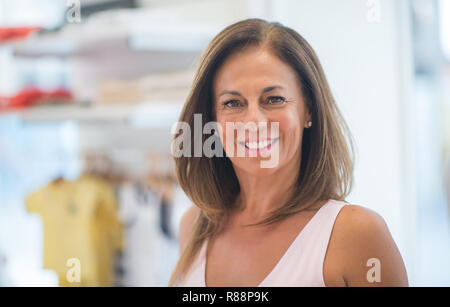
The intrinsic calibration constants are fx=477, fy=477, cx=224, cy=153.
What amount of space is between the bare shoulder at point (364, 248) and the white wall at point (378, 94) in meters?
0.09

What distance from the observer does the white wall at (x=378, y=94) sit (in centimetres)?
80

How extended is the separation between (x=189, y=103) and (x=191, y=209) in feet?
0.81

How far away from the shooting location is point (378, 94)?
2.69 ft

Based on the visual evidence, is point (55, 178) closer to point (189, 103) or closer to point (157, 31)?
point (157, 31)

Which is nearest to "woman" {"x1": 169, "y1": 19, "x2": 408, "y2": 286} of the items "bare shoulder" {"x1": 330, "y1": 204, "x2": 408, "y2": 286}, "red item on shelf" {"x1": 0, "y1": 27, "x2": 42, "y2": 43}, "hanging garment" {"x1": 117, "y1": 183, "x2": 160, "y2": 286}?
"bare shoulder" {"x1": 330, "y1": 204, "x2": 408, "y2": 286}

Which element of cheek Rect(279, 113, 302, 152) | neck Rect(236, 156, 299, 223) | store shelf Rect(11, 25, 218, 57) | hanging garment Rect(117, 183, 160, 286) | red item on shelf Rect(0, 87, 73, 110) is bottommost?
hanging garment Rect(117, 183, 160, 286)

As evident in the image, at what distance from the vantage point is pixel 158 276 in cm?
157

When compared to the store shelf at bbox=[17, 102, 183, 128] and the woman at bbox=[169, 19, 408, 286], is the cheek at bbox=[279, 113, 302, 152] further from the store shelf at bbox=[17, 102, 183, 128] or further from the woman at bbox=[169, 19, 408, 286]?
the store shelf at bbox=[17, 102, 183, 128]

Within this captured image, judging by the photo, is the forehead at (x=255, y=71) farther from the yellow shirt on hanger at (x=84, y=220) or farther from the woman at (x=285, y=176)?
the yellow shirt on hanger at (x=84, y=220)

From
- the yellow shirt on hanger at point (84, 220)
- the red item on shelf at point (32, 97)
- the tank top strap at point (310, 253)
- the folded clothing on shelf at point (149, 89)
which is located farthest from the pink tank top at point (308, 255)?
the red item on shelf at point (32, 97)

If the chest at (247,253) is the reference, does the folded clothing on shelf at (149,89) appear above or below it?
above

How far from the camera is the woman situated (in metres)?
0.71

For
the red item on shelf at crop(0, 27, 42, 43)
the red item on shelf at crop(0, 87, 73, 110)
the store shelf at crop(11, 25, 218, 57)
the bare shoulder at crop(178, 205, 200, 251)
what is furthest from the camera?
the red item on shelf at crop(0, 87, 73, 110)

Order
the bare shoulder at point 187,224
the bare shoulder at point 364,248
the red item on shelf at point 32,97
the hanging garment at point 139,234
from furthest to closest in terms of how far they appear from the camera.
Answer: the red item on shelf at point 32,97, the hanging garment at point 139,234, the bare shoulder at point 187,224, the bare shoulder at point 364,248
